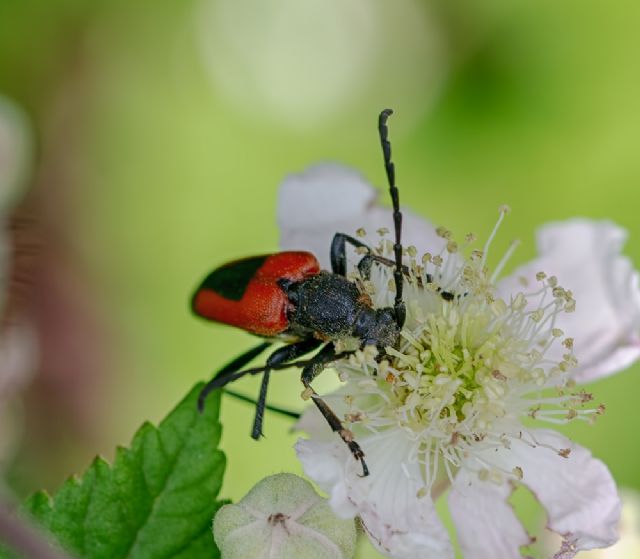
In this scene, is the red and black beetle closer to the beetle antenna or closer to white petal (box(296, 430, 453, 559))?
the beetle antenna

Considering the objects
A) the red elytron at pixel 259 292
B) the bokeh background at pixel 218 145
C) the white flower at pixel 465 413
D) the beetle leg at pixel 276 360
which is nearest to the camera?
the white flower at pixel 465 413

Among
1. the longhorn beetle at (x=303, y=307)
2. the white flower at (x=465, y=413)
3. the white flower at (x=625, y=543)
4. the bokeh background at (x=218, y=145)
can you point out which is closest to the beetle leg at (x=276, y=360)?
the longhorn beetle at (x=303, y=307)

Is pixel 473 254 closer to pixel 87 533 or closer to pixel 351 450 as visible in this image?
pixel 351 450

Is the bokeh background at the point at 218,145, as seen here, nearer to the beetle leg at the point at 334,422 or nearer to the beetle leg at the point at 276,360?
the beetle leg at the point at 276,360

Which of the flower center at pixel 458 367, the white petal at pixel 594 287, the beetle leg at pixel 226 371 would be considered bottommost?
the beetle leg at pixel 226 371

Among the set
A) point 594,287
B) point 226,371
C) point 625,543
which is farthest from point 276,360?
point 625,543

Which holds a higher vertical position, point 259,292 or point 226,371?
point 259,292

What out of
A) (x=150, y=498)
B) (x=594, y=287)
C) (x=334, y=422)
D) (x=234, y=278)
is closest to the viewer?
(x=150, y=498)

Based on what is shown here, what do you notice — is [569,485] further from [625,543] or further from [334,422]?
[334,422]
